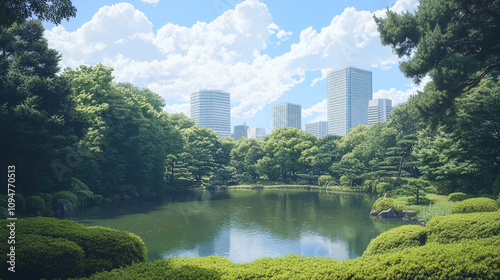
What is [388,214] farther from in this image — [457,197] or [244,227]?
[244,227]

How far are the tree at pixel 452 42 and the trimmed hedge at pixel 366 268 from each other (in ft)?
33.1

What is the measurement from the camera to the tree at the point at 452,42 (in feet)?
43.8

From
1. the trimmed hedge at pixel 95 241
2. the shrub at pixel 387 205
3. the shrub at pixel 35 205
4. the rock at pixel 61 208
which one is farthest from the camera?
the shrub at pixel 387 205

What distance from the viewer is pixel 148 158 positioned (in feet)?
103

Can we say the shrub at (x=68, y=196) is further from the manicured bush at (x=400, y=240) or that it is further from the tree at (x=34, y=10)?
the manicured bush at (x=400, y=240)

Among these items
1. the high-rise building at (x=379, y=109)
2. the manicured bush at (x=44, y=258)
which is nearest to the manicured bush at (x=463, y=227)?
the manicured bush at (x=44, y=258)

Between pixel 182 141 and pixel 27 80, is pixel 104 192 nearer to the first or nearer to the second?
pixel 27 80

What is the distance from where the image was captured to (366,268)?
224 inches

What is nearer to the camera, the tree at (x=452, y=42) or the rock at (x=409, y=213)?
the tree at (x=452, y=42)

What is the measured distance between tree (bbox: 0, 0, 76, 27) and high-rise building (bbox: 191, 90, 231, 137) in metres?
165

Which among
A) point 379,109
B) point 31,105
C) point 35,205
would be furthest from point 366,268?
point 379,109

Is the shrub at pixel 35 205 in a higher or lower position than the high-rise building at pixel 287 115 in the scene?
lower

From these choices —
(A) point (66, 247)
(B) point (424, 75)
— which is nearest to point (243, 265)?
(A) point (66, 247)

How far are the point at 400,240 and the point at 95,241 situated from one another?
7.12 metres
